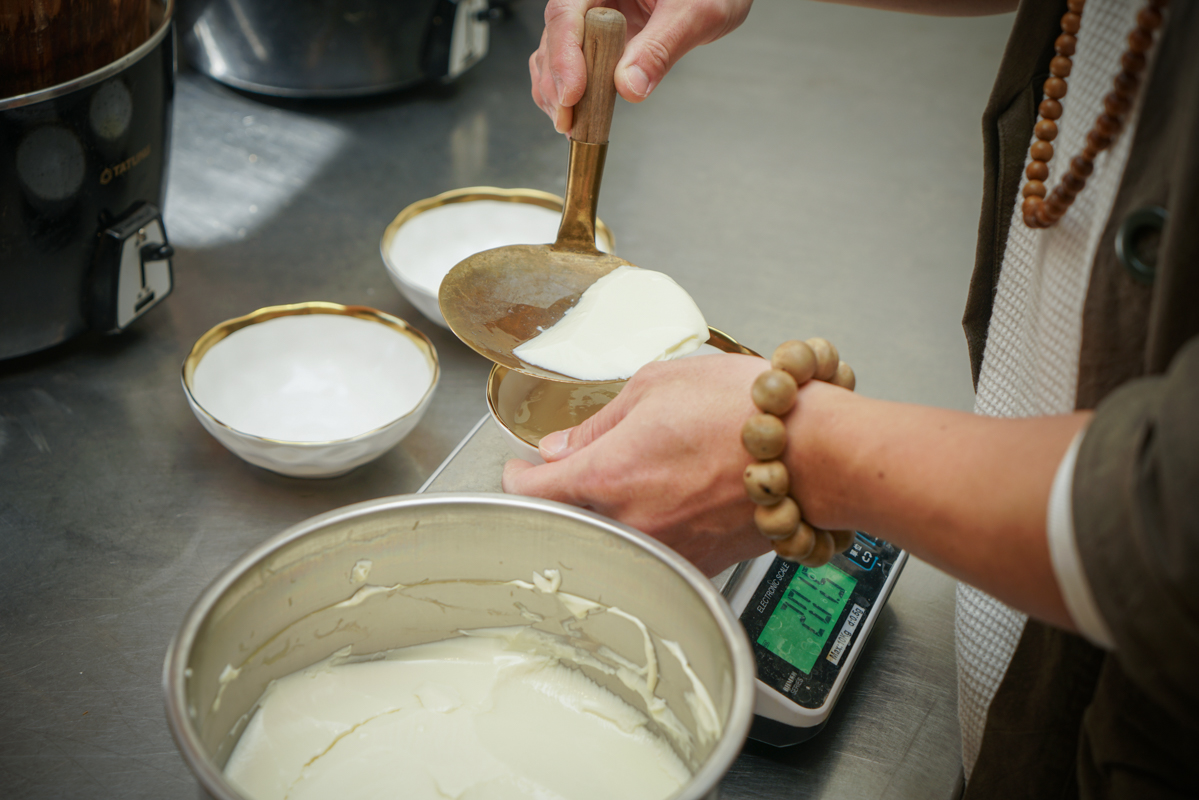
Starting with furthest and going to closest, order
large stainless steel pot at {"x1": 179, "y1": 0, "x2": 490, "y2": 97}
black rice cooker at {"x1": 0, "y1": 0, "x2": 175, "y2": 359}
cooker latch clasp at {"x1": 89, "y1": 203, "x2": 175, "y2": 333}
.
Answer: large stainless steel pot at {"x1": 179, "y1": 0, "x2": 490, "y2": 97}, cooker latch clasp at {"x1": 89, "y1": 203, "x2": 175, "y2": 333}, black rice cooker at {"x1": 0, "y1": 0, "x2": 175, "y2": 359}

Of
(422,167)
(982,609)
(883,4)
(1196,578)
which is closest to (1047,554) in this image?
(1196,578)

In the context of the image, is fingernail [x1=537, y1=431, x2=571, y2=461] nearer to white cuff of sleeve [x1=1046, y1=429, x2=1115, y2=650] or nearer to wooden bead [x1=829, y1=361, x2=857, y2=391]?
wooden bead [x1=829, y1=361, x2=857, y2=391]

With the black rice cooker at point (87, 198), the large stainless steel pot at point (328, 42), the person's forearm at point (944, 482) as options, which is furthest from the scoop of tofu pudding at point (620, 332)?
the large stainless steel pot at point (328, 42)

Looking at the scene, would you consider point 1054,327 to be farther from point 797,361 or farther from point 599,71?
point 599,71

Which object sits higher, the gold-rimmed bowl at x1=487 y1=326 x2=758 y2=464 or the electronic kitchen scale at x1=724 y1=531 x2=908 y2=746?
the gold-rimmed bowl at x1=487 y1=326 x2=758 y2=464

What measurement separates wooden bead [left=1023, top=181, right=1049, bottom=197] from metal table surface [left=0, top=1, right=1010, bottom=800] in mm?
429

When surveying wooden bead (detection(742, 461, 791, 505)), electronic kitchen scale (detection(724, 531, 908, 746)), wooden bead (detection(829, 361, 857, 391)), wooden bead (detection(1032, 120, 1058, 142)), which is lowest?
electronic kitchen scale (detection(724, 531, 908, 746))

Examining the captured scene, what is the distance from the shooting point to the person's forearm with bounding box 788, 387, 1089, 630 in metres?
0.48

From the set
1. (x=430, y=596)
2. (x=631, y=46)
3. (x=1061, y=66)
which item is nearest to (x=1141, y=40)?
(x=1061, y=66)

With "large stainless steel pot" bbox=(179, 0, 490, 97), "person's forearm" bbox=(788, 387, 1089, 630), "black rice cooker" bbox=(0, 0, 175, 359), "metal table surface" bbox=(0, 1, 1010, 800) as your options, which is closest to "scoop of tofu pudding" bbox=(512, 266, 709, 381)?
"metal table surface" bbox=(0, 1, 1010, 800)

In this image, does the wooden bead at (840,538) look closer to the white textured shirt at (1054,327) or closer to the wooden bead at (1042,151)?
the white textured shirt at (1054,327)

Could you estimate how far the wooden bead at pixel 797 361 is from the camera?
2.03ft

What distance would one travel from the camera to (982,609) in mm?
729

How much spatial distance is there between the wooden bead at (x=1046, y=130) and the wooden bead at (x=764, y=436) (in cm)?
30
